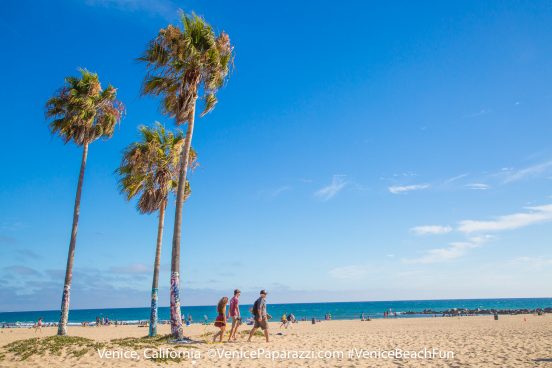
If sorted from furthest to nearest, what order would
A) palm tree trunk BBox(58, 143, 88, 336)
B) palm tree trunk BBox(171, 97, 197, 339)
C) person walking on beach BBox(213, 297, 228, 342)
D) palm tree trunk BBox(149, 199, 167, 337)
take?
1. palm tree trunk BBox(149, 199, 167, 337)
2. palm tree trunk BBox(58, 143, 88, 336)
3. person walking on beach BBox(213, 297, 228, 342)
4. palm tree trunk BBox(171, 97, 197, 339)

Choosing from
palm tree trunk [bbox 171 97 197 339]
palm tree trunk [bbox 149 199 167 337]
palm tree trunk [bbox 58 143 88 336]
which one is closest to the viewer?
palm tree trunk [bbox 171 97 197 339]

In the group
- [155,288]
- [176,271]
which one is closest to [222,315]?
[176,271]

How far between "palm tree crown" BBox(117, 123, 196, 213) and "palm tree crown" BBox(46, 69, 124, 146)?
6.04 feet

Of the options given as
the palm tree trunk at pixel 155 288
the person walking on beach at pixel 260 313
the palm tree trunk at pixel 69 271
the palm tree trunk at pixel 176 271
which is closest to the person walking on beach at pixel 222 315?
the person walking on beach at pixel 260 313

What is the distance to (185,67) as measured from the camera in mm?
16078

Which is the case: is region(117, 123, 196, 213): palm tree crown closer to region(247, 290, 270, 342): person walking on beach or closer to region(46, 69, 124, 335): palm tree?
region(46, 69, 124, 335): palm tree

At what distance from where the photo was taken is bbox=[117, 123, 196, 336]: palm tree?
2003cm

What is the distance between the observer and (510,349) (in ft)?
48.7

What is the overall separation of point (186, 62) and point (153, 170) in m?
6.66

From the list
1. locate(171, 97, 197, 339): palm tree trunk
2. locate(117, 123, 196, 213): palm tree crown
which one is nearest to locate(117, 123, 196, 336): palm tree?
locate(117, 123, 196, 213): palm tree crown

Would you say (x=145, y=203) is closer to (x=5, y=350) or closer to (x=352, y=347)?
(x=5, y=350)

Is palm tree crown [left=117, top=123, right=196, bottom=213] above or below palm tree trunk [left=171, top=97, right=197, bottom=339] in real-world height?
above

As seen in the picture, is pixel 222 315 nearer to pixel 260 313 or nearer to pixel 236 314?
pixel 236 314

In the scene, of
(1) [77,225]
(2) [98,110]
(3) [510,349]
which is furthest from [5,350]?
(3) [510,349]
